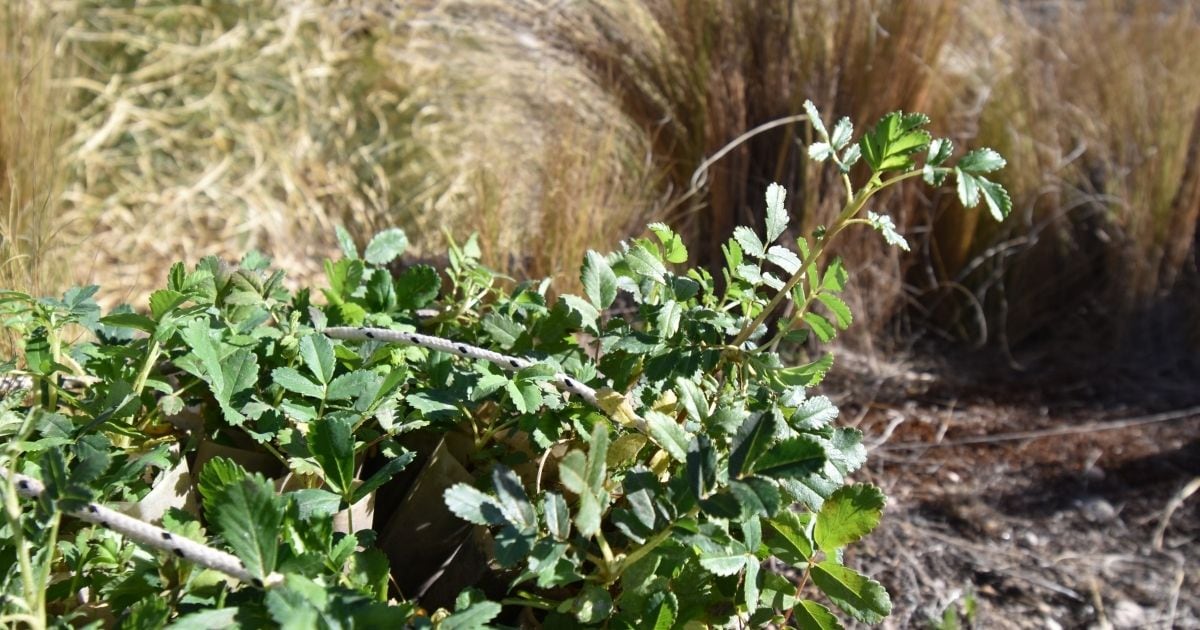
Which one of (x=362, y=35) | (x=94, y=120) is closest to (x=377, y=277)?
(x=94, y=120)

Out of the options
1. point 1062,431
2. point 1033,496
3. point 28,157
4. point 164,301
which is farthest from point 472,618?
point 1062,431

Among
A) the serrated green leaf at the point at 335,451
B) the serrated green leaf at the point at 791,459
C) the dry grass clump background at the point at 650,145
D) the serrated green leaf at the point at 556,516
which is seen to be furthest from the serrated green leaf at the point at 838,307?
the dry grass clump background at the point at 650,145

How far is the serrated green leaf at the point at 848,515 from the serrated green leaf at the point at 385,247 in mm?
564

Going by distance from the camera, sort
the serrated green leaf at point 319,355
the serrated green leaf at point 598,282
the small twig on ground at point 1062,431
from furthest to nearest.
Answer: the small twig on ground at point 1062,431
the serrated green leaf at point 598,282
the serrated green leaf at point 319,355

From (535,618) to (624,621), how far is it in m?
0.10

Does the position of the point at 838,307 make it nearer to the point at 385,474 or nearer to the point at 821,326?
the point at 821,326

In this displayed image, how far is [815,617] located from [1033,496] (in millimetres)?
1323

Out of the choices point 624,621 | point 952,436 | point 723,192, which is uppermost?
point 624,621

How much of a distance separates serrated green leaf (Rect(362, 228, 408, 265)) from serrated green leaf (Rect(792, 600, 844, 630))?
1.94 ft

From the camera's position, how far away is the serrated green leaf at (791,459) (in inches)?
30.9

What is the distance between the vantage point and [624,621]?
0.86 meters

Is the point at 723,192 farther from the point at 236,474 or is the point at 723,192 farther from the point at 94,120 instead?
the point at 94,120

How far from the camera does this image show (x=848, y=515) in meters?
0.94

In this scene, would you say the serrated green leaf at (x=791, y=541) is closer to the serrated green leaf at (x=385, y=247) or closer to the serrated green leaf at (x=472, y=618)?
the serrated green leaf at (x=472, y=618)
